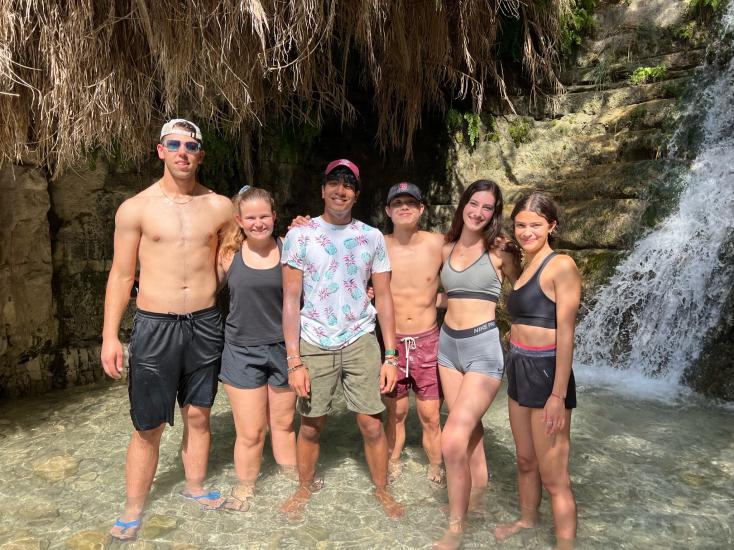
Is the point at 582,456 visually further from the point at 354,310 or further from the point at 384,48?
the point at 384,48

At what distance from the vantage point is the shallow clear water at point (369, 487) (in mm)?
2973

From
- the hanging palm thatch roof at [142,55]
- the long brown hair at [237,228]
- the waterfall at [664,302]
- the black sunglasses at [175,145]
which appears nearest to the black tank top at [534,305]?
the long brown hair at [237,228]

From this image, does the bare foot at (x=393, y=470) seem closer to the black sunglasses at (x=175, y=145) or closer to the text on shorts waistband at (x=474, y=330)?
the text on shorts waistband at (x=474, y=330)

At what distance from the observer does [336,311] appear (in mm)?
2967

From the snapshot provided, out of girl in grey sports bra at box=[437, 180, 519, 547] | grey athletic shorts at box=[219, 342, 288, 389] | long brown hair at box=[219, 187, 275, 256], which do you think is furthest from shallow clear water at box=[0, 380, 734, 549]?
long brown hair at box=[219, 187, 275, 256]

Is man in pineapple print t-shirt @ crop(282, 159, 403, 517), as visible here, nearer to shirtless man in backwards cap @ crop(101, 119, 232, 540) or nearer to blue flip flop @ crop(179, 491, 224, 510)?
shirtless man in backwards cap @ crop(101, 119, 232, 540)

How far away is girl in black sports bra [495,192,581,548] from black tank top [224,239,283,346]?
1.32 m

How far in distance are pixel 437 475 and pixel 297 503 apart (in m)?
0.88

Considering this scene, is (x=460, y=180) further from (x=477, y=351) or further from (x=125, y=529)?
(x=125, y=529)

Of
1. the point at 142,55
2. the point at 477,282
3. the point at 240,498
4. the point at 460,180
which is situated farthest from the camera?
the point at 460,180

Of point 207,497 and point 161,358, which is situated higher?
point 161,358

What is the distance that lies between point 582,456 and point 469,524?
4.29 ft

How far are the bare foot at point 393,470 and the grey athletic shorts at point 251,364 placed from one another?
3.17ft

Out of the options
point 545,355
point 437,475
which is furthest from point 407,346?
point 545,355
